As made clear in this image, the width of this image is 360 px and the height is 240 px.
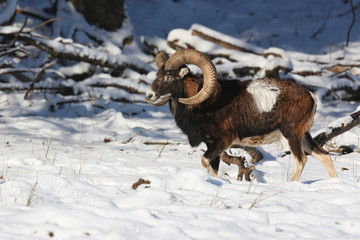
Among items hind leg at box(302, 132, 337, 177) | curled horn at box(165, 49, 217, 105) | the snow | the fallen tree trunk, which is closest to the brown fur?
hind leg at box(302, 132, 337, 177)

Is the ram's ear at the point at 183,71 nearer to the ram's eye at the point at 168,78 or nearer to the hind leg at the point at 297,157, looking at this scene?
the ram's eye at the point at 168,78

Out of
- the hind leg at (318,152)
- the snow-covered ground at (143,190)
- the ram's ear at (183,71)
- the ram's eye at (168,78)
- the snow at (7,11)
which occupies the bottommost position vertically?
the snow-covered ground at (143,190)

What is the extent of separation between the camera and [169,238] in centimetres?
457

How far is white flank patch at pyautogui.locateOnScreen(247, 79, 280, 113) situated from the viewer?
7.75 m

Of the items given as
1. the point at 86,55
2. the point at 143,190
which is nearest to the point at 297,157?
the point at 143,190

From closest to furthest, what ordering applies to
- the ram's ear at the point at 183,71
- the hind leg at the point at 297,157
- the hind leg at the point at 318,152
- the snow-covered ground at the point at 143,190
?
1. the snow-covered ground at the point at 143,190
2. the hind leg at the point at 297,157
3. the hind leg at the point at 318,152
4. the ram's ear at the point at 183,71

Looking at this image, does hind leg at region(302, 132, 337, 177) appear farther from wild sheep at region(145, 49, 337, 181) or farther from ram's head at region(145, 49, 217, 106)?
ram's head at region(145, 49, 217, 106)

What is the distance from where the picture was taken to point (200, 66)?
7.89m

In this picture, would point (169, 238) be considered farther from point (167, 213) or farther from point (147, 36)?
→ point (147, 36)

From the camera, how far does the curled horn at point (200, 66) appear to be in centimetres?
784

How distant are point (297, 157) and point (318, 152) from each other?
40cm

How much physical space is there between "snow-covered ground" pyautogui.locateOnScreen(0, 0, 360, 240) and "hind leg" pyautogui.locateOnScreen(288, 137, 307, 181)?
191 millimetres

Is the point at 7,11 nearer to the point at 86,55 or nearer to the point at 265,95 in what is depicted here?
the point at 86,55

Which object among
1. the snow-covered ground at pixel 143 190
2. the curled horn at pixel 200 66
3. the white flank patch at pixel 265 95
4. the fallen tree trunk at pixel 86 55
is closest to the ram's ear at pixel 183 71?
the curled horn at pixel 200 66
